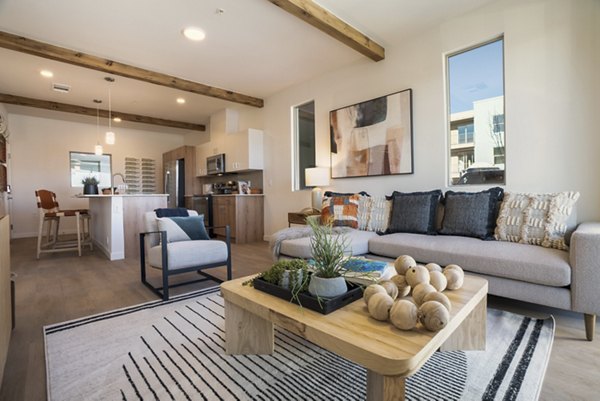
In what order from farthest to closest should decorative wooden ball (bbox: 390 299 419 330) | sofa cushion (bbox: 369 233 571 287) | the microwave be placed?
1. the microwave
2. sofa cushion (bbox: 369 233 571 287)
3. decorative wooden ball (bbox: 390 299 419 330)

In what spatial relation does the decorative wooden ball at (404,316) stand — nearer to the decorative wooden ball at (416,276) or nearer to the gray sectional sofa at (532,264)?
the decorative wooden ball at (416,276)

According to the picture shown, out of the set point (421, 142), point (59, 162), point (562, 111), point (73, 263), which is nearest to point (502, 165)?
point (562, 111)

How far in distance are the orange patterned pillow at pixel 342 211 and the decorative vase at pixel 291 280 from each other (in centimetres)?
198

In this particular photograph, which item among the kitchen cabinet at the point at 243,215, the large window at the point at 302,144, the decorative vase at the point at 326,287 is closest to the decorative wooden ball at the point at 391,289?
the decorative vase at the point at 326,287

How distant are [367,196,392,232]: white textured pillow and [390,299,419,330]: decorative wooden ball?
218 centimetres

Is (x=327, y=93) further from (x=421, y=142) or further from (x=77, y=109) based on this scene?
(x=77, y=109)

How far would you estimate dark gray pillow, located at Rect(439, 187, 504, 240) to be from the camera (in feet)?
8.13

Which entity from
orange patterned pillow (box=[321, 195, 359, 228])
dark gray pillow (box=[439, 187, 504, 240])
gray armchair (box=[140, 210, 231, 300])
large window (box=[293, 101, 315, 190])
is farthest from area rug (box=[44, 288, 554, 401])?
large window (box=[293, 101, 315, 190])

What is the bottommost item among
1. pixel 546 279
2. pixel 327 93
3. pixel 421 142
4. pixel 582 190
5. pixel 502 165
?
pixel 546 279

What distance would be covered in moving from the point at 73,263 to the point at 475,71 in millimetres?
5254

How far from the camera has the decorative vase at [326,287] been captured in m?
1.19

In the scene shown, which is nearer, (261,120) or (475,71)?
(475,71)

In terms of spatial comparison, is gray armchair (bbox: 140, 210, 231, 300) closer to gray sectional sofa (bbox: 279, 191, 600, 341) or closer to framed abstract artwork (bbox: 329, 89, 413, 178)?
gray sectional sofa (bbox: 279, 191, 600, 341)

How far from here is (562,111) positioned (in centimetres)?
243
